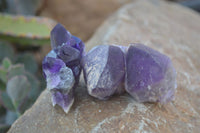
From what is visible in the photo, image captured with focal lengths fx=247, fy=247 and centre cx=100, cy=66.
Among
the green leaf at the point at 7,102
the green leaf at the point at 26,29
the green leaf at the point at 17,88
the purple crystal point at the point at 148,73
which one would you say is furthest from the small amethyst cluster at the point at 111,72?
the green leaf at the point at 26,29

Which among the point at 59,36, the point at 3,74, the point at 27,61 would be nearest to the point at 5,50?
the point at 27,61

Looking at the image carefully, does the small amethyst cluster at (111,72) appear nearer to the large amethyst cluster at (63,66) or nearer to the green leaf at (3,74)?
the large amethyst cluster at (63,66)

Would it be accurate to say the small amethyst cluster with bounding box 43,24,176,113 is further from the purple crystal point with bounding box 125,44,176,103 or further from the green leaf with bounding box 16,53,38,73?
the green leaf with bounding box 16,53,38,73

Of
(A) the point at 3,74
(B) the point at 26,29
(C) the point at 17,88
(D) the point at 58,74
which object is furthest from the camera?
(B) the point at 26,29

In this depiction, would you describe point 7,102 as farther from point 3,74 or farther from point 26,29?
point 26,29

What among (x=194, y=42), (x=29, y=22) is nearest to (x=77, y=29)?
(x=29, y=22)

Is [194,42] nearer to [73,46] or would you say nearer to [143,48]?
[143,48]

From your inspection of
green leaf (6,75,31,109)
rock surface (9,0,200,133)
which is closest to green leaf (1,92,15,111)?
green leaf (6,75,31,109)
